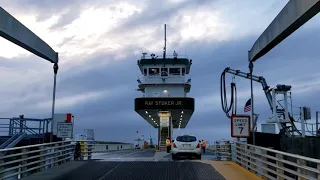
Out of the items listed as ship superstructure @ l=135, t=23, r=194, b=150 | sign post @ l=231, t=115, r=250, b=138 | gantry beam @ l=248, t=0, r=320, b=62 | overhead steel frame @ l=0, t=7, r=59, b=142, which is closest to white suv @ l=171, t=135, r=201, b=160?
sign post @ l=231, t=115, r=250, b=138

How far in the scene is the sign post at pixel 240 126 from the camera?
15.8m

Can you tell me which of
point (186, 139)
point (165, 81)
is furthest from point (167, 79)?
point (186, 139)

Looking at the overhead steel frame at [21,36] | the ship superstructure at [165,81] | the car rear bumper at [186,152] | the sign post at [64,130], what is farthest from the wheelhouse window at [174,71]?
the overhead steel frame at [21,36]

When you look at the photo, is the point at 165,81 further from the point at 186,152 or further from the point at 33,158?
the point at 33,158

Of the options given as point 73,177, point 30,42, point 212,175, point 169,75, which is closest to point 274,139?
point 212,175

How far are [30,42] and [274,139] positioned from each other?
11.7 metres

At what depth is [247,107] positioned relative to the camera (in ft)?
69.6

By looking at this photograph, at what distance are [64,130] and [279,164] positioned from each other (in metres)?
12.9

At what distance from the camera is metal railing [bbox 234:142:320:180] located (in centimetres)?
803

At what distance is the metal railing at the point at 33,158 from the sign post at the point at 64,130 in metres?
0.64

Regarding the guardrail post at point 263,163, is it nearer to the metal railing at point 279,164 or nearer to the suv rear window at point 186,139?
the metal railing at point 279,164

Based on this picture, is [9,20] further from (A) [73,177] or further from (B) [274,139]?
(B) [274,139]

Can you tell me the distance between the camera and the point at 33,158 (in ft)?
44.8

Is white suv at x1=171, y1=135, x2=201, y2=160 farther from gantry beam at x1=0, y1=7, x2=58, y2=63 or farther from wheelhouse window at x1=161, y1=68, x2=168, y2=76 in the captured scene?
wheelhouse window at x1=161, y1=68, x2=168, y2=76
